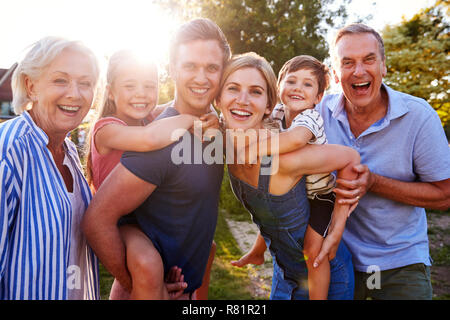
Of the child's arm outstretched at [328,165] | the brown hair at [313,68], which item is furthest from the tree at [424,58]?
the child's arm outstretched at [328,165]

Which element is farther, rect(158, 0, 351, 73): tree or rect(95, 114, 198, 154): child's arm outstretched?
rect(158, 0, 351, 73): tree

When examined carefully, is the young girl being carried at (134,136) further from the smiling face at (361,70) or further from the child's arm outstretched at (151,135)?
the smiling face at (361,70)

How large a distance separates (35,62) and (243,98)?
116 cm

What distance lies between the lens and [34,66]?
1.83 m

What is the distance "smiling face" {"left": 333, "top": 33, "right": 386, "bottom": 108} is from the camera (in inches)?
99.7

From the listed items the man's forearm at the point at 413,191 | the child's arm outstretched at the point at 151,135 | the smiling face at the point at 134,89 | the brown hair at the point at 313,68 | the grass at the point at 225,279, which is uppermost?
the brown hair at the point at 313,68

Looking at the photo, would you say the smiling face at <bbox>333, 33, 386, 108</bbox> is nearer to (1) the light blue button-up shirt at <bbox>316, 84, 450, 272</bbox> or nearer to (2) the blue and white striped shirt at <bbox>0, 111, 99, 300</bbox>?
(1) the light blue button-up shirt at <bbox>316, 84, 450, 272</bbox>

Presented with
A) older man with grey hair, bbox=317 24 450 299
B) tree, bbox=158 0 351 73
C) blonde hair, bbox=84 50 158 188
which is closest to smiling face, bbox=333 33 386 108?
older man with grey hair, bbox=317 24 450 299

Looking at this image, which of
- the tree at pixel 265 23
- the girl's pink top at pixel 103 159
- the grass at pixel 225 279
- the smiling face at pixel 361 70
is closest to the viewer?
the girl's pink top at pixel 103 159

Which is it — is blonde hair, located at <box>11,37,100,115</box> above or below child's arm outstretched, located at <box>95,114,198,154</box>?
above

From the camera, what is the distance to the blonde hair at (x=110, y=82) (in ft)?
7.54

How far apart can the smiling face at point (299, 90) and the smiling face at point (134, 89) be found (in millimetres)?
1023

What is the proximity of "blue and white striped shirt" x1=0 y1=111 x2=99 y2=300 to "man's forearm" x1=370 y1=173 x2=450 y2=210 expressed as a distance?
6.68 ft

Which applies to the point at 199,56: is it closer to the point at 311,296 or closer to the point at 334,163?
the point at 334,163
